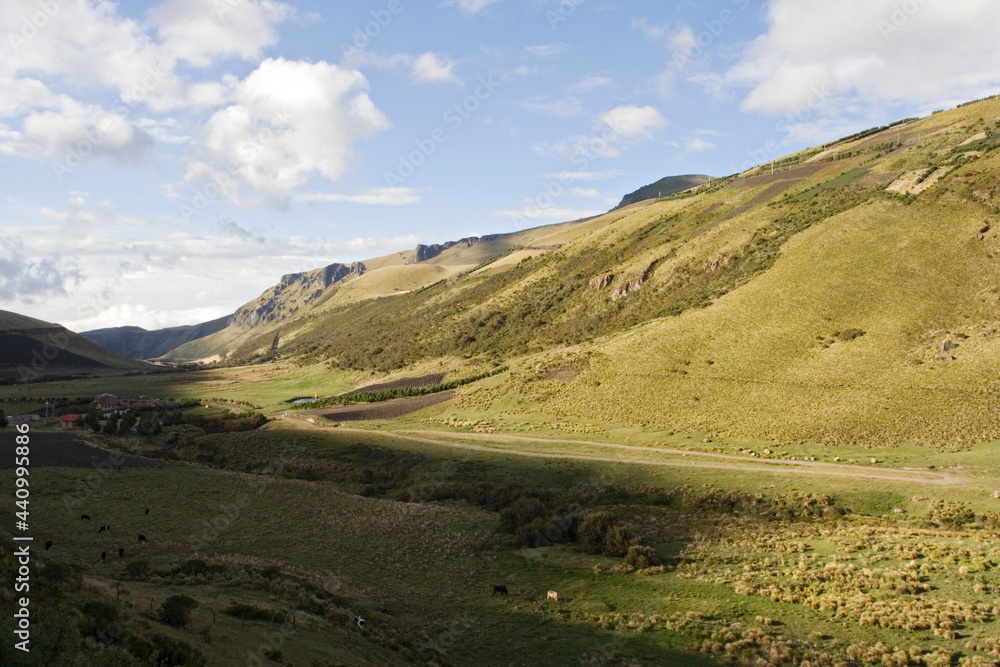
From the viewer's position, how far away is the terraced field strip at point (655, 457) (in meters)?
44.3

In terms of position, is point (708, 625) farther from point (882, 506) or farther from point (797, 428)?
point (797, 428)

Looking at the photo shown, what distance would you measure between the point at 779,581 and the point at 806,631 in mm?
5393

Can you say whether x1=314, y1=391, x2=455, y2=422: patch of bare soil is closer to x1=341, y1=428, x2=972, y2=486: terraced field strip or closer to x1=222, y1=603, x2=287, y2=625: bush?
x1=341, y1=428, x2=972, y2=486: terraced field strip

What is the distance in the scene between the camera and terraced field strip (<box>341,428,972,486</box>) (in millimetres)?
44281

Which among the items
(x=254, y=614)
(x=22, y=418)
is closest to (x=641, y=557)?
(x=254, y=614)

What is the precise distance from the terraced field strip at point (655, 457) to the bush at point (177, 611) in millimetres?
38931

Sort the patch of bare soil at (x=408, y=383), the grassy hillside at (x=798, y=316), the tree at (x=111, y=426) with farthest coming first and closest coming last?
the patch of bare soil at (x=408, y=383) < the tree at (x=111, y=426) < the grassy hillside at (x=798, y=316)

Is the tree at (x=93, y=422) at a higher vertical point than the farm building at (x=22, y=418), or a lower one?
lower

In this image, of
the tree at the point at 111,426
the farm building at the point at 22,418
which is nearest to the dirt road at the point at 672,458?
the tree at the point at 111,426

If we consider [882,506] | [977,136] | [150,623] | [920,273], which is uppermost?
[977,136]

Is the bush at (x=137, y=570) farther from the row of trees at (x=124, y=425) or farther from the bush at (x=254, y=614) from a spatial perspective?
the row of trees at (x=124, y=425)

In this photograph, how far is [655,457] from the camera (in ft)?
180

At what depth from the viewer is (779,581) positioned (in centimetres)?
2944

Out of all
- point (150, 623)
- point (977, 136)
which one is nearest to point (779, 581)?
point (150, 623)
